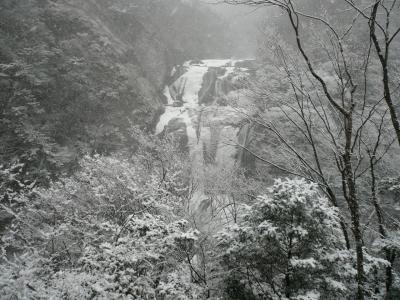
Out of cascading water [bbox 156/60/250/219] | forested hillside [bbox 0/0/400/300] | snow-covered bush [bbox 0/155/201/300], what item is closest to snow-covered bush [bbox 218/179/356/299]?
forested hillside [bbox 0/0/400/300]

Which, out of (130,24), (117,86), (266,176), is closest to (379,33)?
(266,176)

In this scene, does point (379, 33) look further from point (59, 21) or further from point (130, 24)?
point (59, 21)

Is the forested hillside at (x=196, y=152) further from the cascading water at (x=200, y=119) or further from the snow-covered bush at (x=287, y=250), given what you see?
the cascading water at (x=200, y=119)

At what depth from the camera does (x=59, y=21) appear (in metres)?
23.5

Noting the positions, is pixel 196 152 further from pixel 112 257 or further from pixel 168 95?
pixel 112 257

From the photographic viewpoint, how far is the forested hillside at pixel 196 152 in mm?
5227

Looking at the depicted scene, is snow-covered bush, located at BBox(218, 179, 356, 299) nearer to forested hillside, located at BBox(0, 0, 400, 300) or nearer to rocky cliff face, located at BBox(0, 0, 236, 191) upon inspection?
forested hillside, located at BBox(0, 0, 400, 300)

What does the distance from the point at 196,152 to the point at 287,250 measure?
17.0 m

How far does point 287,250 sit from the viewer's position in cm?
524

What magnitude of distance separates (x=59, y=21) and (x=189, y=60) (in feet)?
53.0

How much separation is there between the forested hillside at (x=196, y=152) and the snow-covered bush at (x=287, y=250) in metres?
0.03

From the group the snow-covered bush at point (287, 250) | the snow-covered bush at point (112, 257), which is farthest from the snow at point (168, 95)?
the snow-covered bush at point (287, 250)

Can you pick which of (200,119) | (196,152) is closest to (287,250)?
(196,152)

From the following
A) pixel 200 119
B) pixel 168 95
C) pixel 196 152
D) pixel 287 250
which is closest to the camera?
pixel 287 250
